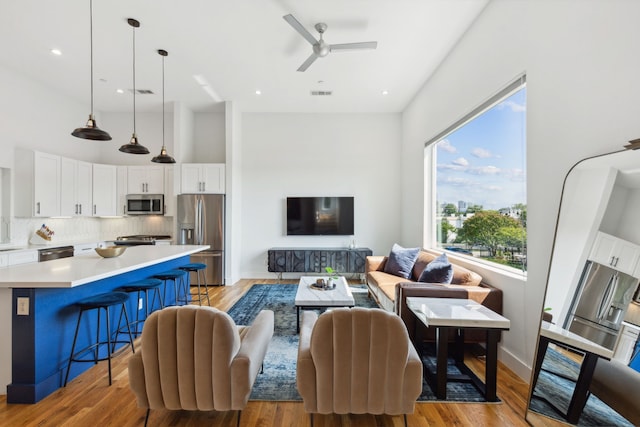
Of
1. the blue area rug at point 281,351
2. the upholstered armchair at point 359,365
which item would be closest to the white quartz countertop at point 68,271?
the blue area rug at point 281,351

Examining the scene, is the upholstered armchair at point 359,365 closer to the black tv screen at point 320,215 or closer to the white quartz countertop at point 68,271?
the white quartz countertop at point 68,271

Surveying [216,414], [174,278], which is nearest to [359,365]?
[216,414]

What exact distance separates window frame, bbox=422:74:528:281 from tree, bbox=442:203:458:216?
324 mm

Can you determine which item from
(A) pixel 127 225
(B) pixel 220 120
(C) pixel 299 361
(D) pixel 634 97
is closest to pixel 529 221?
(D) pixel 634 97

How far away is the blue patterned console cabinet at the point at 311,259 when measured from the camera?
18.7 feet

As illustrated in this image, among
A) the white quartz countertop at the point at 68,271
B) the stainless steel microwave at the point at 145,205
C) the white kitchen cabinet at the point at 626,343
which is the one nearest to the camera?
the white kitchen cabinet at the point at 626,343

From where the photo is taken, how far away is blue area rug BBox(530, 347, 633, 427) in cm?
141

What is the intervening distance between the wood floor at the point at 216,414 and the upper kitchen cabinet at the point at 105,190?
4162mm

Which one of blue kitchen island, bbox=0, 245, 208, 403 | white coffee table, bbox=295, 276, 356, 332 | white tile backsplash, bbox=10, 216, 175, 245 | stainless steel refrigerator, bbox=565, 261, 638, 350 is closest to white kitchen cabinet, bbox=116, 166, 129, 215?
white tile backsplash, bbox=10, 216, 175, 245

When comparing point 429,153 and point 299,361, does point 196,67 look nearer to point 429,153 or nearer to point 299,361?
point 429,153

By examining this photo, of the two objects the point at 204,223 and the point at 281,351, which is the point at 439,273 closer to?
the point at 281,351

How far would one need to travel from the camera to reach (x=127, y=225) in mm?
5996

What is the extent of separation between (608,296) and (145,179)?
6.75 m

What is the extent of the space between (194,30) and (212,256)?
3.74 metres
